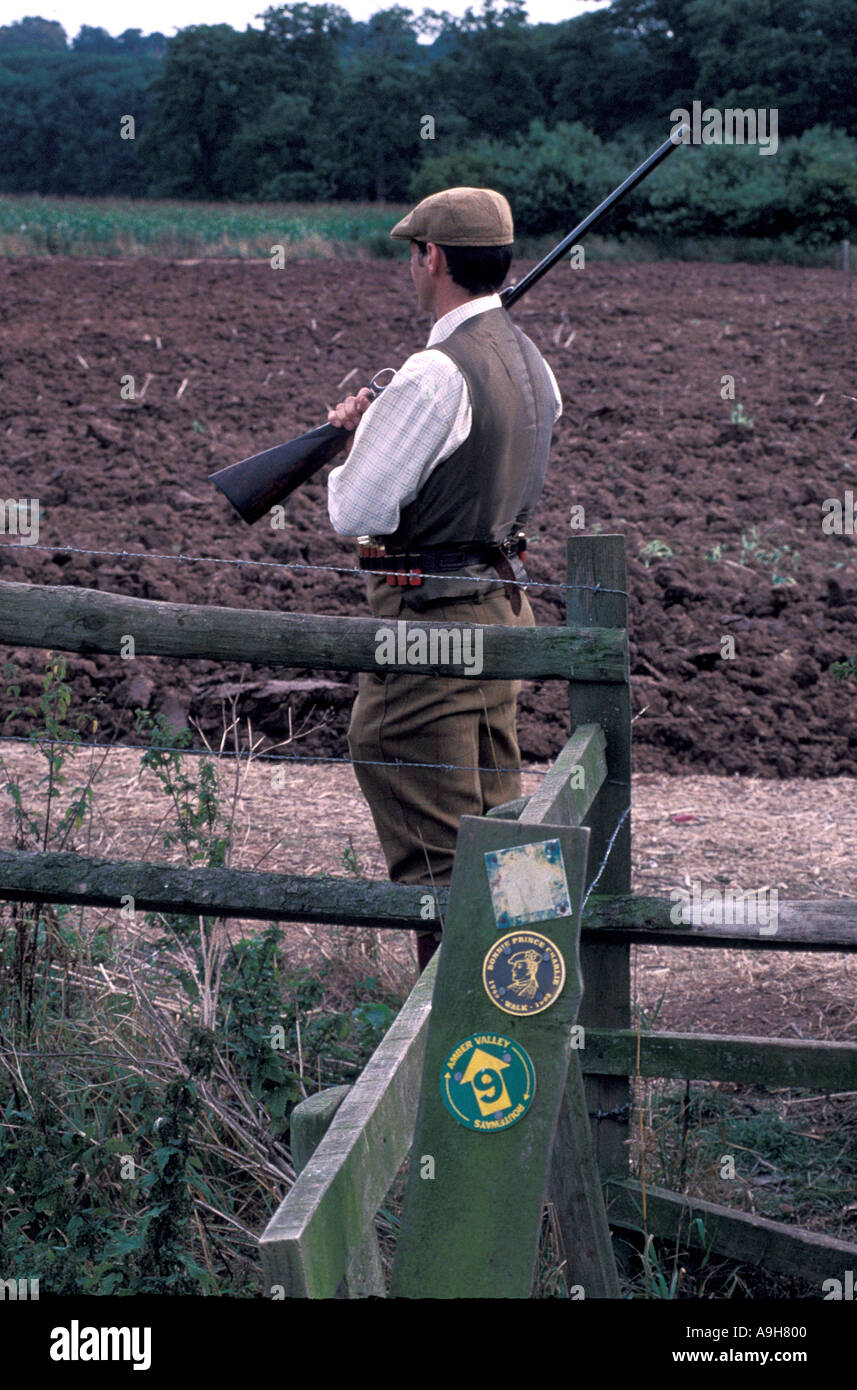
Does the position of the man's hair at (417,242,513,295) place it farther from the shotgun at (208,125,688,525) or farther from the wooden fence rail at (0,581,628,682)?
the wooden fence rail at (0,581,628,682)

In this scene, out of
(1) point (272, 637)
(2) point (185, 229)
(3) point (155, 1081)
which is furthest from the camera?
(2) point (185, 229)

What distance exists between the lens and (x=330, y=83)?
189 feet

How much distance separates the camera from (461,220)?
3.53 meters

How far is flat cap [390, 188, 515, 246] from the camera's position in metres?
3.52

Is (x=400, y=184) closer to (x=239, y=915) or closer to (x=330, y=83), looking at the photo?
(x=330, y=83)

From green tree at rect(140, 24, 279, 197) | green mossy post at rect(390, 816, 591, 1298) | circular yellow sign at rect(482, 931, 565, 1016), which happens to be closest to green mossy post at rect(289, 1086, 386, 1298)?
green mossy post at rect(390, 816, 591, 1298)

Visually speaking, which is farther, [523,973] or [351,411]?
[351,411]

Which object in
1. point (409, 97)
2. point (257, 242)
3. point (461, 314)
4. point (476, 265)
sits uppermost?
point (409, 97)

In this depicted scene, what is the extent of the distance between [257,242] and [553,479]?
21467 mm

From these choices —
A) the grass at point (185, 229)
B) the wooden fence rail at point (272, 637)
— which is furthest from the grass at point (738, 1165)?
the grass at point (185, 229)

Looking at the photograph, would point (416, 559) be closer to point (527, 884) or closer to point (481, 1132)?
point (527, 884)

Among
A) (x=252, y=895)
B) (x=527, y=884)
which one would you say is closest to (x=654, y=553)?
(x=252, y=895)

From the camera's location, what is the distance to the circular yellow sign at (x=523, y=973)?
1.76 meters

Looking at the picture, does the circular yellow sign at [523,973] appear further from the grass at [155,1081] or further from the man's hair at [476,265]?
the man's hair at [476,265]
